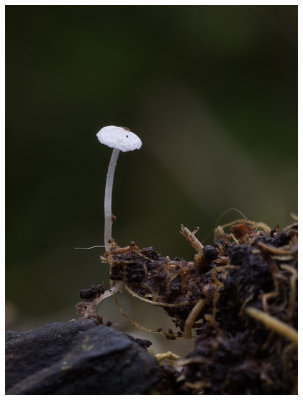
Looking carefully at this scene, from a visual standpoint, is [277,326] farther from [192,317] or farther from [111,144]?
[111,144]

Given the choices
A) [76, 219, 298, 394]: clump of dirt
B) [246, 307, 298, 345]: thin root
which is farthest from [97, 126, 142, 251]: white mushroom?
[246, 307, 298, 345]: thin root

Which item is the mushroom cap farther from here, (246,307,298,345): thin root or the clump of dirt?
(246,307,298,345): thin root

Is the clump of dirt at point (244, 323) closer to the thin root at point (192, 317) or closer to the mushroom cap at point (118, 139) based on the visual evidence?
the thin root at point (192, 317)

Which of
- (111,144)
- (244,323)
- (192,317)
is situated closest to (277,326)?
(244,323)

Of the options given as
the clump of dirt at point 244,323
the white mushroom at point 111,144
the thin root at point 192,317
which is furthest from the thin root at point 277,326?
the white mushroom at point 111,144

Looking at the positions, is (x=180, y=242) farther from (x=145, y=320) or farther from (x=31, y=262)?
(x=31, y=262)
